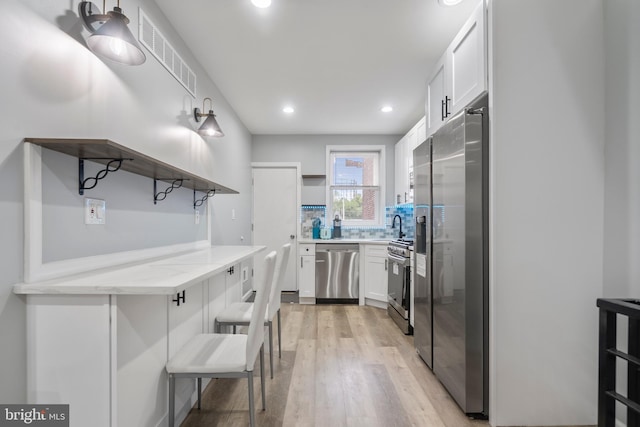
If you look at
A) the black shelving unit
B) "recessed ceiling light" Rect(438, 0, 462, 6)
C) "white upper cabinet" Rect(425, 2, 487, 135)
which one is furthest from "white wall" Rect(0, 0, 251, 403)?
the black shelving unit

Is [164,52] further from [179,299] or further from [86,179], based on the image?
[179,299]

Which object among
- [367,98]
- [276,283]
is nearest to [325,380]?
[276,283]

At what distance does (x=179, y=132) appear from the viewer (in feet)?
7.65

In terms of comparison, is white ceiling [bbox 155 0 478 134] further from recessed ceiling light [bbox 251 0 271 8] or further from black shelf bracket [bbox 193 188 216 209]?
black shelf bracket [bbox 193 188 216 209]

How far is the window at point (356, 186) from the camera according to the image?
4973mm

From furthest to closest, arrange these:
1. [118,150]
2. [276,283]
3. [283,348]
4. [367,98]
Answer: [367,98] < [283,348] < [276,283] < [118,150]

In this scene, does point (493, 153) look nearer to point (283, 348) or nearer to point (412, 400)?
point (412, 400)

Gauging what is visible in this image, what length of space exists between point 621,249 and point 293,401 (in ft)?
6.65

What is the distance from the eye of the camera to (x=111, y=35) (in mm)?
1256

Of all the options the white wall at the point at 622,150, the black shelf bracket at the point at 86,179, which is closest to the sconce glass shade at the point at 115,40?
the black shelf bracket at the point at 86,179

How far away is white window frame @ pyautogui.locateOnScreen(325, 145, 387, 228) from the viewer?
16.0 ft

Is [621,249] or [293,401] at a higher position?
[621,249]

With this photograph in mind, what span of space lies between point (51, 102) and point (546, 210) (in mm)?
2370

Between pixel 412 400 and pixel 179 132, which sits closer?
pixel 412 400
